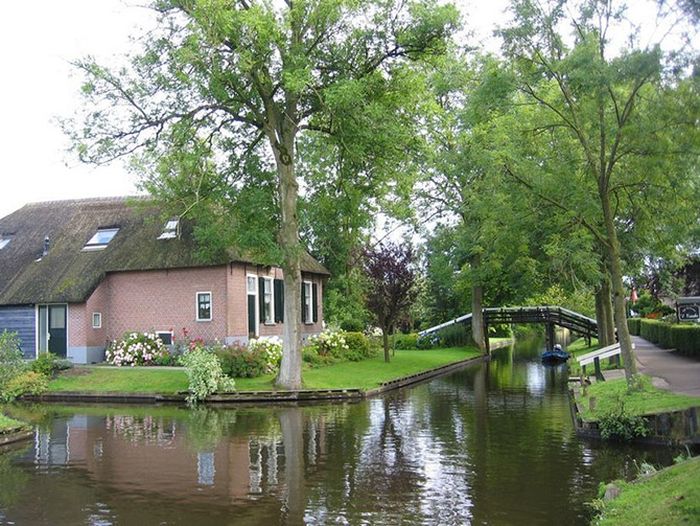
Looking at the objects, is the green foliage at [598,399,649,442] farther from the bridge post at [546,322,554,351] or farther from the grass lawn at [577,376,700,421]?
the bridge post at [546,322,554,351]

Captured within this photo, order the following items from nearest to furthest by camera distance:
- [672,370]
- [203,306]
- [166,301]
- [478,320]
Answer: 1. [672,370]
2. [203,306]
3. [166,301]
4. [478,320]

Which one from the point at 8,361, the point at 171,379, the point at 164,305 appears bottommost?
the point at 171,379

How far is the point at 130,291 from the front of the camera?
2747 centimetres

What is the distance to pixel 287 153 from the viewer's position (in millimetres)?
21234

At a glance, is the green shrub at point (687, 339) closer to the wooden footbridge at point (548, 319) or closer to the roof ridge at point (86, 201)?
the wooden footbridge at point (548, 319)

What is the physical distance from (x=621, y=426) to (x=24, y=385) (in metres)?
17.3

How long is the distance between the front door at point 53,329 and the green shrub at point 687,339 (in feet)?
74.4

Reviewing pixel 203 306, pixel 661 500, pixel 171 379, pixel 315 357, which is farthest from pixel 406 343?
pixel 661 500

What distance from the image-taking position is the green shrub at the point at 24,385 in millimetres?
20797

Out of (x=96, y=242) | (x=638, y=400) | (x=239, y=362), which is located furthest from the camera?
(x=96, y=242)

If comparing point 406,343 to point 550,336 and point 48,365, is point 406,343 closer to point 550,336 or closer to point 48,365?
point 550,336

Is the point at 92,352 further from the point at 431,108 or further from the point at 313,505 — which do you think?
the point at 313,505

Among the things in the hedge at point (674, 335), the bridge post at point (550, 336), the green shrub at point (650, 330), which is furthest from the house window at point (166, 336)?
the green shrub at point (650, 330)

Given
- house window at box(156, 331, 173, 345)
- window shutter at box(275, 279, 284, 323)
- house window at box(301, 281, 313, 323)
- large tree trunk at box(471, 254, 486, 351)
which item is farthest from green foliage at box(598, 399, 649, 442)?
large tree trunk at box(471, 254, 486, 351)
